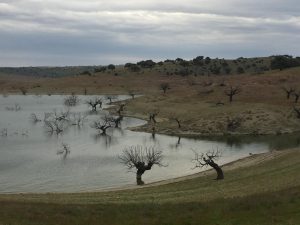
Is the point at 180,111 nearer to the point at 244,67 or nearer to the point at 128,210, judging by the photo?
the point at 128,210

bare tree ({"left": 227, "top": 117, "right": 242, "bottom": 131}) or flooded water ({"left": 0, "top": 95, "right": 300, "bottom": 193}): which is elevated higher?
bare tree ({"left": 227, "top": 117, "right": 242, "bottom": 131})

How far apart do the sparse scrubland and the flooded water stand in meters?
6.04

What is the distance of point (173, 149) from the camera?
2702 inches

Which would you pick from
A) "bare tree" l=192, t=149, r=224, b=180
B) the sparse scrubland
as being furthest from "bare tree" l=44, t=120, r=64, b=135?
"bare tree" l=192, t=149, r=224, b=180

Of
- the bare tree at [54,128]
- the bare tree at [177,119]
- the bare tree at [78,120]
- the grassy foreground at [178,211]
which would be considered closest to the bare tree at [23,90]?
the bare tree at [78,120]

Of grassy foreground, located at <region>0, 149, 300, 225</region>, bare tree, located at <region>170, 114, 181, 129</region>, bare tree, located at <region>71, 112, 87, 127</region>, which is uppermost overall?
grassy foreground, located at <region>0, 149, 300, 225</region>

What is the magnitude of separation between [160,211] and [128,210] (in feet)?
5.01

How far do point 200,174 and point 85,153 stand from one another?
19732 millimetres

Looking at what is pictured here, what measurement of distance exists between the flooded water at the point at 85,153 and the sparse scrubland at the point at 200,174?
6036mm

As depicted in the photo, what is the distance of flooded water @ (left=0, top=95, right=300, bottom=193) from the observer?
49219 millimetres

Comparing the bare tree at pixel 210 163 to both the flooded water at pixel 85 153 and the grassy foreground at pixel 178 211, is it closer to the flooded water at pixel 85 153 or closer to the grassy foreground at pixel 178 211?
the flooded water at pixel 85 153

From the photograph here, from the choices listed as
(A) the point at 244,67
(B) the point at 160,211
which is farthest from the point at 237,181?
(A) the point at 244,67

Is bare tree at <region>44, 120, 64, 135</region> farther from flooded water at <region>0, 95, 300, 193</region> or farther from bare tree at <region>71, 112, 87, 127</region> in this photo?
bare tree at <region>71, 112, 87, 127</region>

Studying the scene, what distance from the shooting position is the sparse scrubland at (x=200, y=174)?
Answer: 2319 centimetres
